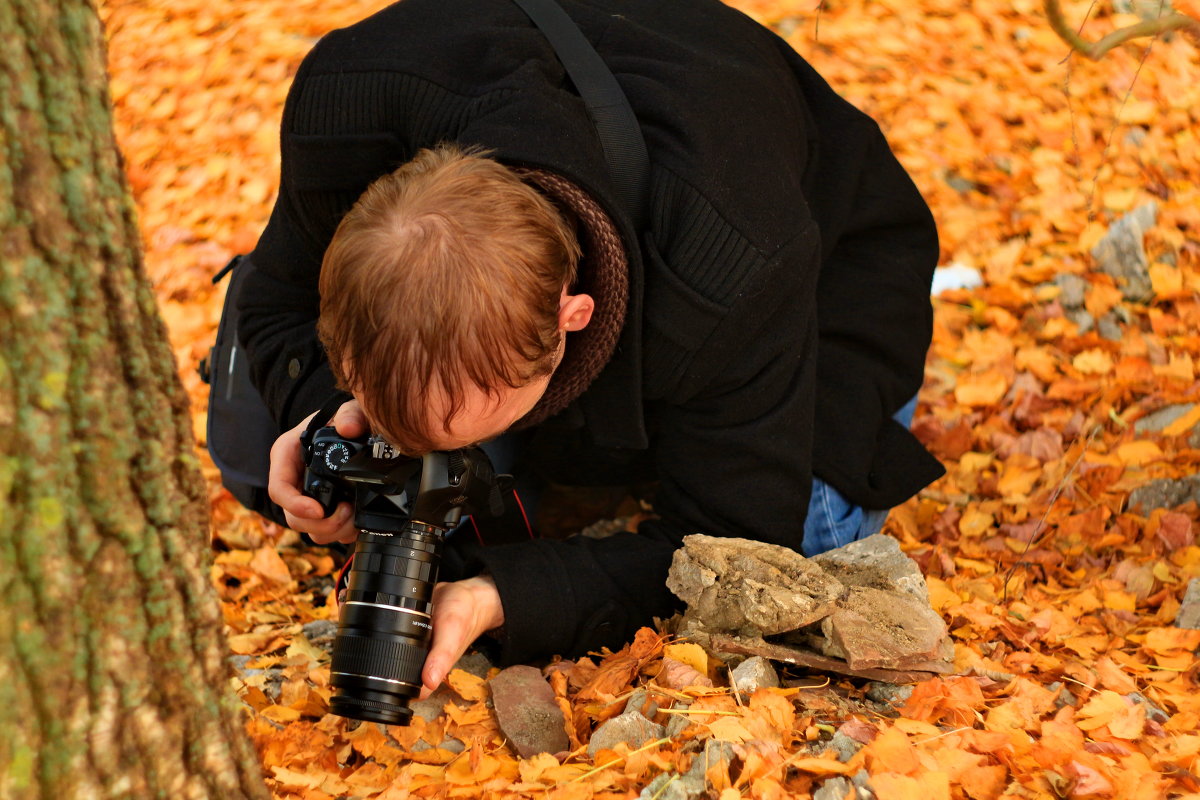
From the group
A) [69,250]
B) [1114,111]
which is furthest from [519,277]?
[1114,111]

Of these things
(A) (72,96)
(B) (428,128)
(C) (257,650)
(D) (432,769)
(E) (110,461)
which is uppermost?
(A) (72,96)

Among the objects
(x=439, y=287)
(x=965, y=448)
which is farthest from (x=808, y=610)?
(x=965, y=448)

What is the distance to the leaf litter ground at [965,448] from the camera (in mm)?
1535

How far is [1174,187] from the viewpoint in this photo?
11.7 ft

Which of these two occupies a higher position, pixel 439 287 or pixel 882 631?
pixel 439 287

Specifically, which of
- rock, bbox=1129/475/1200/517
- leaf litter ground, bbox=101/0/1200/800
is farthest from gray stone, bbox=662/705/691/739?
rock, bbox=1129/475/1200/517

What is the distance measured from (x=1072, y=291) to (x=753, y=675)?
2121 millimetres

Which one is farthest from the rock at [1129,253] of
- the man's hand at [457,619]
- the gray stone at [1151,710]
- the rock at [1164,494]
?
the man's hand at [457,619]

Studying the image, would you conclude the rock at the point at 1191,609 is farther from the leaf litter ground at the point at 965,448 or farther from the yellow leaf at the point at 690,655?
the yellow leaf at the point at 690,655

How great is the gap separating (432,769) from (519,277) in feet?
2.43

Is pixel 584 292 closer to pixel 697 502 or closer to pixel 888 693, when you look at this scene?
pixel 697 502

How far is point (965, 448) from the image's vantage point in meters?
2.92

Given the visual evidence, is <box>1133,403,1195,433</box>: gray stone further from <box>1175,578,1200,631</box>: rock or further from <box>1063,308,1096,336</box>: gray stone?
<box>1175,578,1200,631</box>: rock

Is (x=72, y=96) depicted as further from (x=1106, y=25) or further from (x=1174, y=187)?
(x=1106, y=25)
